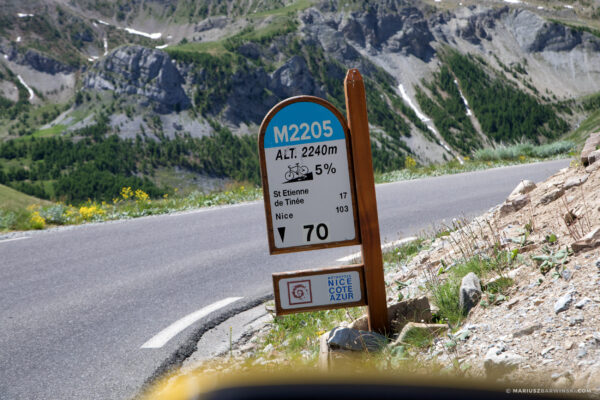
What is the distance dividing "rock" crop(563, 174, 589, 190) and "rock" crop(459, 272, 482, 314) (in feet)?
6.18

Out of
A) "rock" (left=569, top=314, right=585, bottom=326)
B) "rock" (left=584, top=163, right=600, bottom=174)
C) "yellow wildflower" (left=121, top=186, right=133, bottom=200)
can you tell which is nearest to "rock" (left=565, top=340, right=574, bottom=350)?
"rock" (left=569, top=314, right=585, bottom=326)

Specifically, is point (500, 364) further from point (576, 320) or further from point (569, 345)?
point (576, 320)

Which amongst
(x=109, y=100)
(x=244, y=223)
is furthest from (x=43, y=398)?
(x=109, y=100)

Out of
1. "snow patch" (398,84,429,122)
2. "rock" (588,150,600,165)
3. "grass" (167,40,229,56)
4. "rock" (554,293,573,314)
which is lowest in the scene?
"rock" (554,293,573,314)

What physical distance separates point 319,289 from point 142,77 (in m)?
183

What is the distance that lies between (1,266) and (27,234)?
2.27 metres

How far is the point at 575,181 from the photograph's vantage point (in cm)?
457

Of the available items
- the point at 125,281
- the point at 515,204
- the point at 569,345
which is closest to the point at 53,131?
the point at 125,281

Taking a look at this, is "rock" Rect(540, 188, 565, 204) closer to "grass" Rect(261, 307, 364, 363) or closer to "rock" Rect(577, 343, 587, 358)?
"grass" Rect(261, 307, 364, 363)

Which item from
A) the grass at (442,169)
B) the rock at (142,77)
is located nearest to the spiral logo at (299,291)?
the grass at (442,169)

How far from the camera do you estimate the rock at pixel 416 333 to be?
116 inches

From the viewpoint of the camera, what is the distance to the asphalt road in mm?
3693

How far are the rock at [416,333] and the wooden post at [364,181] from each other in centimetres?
30

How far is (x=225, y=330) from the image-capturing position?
4363 millimetres
